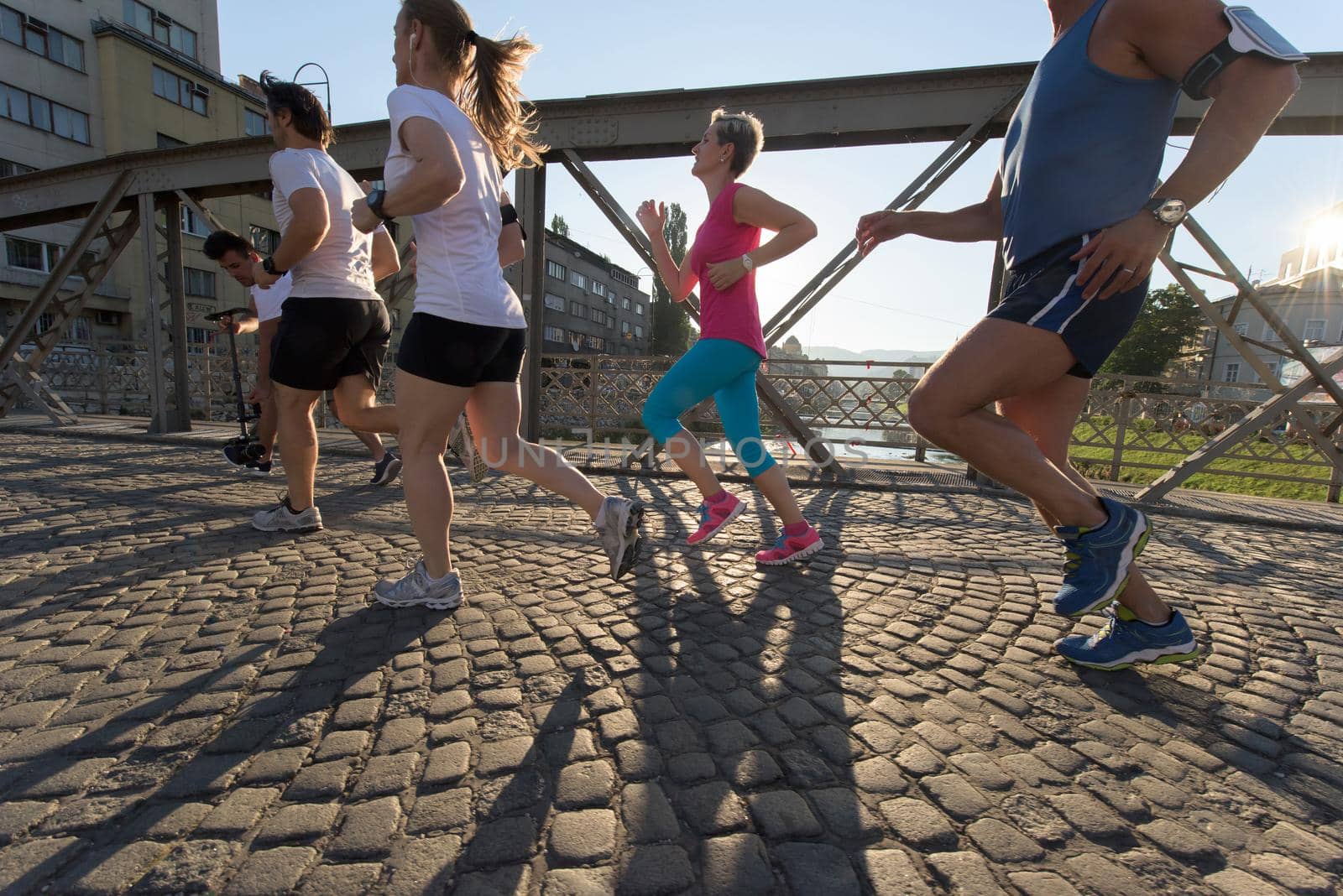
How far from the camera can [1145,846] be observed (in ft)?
3.96

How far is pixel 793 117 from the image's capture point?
18.0 feet

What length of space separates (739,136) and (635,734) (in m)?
2.61

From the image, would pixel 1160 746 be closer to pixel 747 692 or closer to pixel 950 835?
pixel 950 835

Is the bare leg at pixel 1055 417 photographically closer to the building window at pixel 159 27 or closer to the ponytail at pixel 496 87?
the ponytail at pixel 496 87

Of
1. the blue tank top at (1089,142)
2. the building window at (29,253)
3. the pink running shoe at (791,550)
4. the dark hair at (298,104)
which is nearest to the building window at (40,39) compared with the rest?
the building window at (29,253)

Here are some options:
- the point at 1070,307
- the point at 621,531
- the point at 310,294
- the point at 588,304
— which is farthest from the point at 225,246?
the point at 588,304

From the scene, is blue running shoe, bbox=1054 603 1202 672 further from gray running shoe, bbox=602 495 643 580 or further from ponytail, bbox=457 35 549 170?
ponytail, bbox=457 35 549 170

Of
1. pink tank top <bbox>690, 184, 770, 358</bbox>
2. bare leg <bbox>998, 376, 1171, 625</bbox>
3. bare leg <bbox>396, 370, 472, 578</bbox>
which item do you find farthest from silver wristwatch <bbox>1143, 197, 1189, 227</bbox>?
bare leg <bbox>396, 370, 472, 578</bbox>

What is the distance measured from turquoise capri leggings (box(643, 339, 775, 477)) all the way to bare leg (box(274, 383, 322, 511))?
1.68 m

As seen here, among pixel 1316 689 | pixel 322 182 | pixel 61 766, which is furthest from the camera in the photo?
pixel 322 182

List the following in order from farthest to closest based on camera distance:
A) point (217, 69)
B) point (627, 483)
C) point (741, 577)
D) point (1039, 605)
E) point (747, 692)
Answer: point (217, 69) → point (627, 483) → point (741, 577) → point (1039, 605) → point (747, 692)

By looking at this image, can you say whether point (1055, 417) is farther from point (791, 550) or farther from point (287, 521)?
point (287, 521)

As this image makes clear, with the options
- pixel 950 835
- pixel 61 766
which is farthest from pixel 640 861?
pixel 61 766

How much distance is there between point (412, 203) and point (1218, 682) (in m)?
2.90
